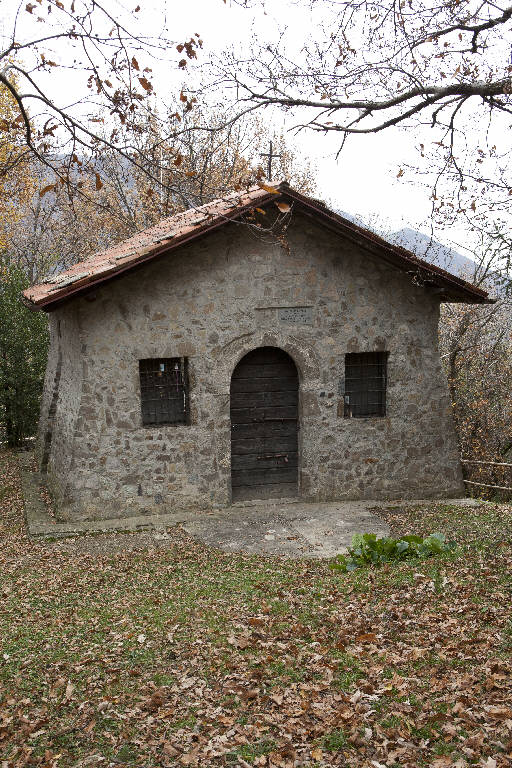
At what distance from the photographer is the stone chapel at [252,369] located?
386 inches

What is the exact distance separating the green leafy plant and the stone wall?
10.9 feet

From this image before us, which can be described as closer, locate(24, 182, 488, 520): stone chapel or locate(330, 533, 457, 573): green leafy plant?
locate(330, 533, 457, 573): green leafy plant

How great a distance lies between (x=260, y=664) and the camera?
17.1 ft

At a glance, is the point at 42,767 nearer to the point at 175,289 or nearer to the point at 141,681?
the point at 141,681

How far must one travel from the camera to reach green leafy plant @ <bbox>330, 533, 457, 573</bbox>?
7.38 m

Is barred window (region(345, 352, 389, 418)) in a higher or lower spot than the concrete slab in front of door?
higher

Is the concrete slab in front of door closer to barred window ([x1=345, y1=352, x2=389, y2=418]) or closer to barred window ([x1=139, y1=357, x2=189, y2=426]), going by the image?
barred window ([x1=345, y1=352, x2=389, y2=418])

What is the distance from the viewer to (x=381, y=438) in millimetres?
11047

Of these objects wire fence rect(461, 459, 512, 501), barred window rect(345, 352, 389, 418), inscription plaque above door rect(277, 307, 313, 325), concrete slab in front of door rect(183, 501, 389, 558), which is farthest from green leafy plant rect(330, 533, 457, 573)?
wire fence rect(461, 459, 512, 501)

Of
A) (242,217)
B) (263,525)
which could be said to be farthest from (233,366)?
(263,525)

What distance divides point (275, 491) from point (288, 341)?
98.9 inches

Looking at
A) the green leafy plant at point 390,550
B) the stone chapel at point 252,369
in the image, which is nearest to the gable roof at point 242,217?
the stone chapel at point 252,369

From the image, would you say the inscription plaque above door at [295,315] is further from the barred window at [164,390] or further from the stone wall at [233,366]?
the barred window at [164,390]

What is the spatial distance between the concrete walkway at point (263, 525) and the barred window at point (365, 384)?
4.98 ft
